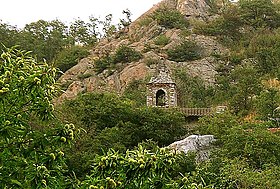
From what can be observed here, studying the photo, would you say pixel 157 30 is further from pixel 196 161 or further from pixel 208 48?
pixel 196 161

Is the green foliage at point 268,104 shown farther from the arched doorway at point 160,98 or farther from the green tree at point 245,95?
the arched doorway at point 160,98

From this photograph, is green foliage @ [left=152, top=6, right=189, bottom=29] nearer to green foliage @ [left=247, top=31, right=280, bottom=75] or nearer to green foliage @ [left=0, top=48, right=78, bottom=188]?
green foliage @ [left=247, top=31, right=280, bottom=75]

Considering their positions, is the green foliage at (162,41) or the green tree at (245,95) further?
the green foliage at (162,41)

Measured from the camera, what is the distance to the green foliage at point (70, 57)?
3391 cm

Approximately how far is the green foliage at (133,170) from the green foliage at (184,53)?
26530 millimetres

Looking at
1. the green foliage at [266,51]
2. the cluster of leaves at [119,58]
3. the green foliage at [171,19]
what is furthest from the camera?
the green foliage at [171,19]

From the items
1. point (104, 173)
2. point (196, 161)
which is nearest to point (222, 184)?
point (196, 161)

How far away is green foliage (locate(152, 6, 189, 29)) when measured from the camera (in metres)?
34.8

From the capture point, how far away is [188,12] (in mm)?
37688

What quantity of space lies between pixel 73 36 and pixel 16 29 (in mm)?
6432

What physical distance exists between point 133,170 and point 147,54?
27638mm

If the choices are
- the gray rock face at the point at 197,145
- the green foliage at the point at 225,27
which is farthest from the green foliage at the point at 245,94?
the green foliage at the point at 225,27

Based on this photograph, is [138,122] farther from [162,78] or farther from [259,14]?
[259,14]

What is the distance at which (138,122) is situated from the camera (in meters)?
17.5
